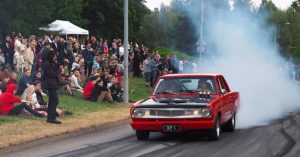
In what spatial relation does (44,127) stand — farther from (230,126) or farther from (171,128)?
(230,126)

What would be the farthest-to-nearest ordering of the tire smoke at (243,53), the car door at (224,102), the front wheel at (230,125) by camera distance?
the tire smoke at (243,53)
the front wheel at (230,125)
the car door at (224,102)

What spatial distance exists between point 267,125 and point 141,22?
6455 cm

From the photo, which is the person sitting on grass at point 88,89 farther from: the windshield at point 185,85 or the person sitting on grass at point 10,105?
the windshield at point 185,85

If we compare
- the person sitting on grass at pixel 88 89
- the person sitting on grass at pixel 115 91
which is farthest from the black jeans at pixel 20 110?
the person sitting on grass at pixel 115 91

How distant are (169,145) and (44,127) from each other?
4.42m

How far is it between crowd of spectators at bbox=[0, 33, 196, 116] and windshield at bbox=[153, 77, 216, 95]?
12.6ft

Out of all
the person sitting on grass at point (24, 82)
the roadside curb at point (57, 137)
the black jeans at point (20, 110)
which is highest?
the person sitting on grass at point (24, 82)

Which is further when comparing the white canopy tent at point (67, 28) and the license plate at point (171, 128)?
the white canopy tent at point (67, 28)

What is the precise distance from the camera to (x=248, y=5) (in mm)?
33188

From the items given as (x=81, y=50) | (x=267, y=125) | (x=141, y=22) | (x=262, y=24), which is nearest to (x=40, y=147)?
(x=267, y=125)

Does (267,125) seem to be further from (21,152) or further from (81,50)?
(81,50)

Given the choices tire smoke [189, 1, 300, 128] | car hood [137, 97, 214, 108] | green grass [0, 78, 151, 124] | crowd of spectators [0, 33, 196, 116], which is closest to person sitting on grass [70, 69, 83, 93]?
crowd of spectators [0, 33, 196, 116]

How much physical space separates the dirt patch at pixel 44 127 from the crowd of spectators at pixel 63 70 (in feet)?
3.39

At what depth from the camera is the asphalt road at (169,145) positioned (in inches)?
474
